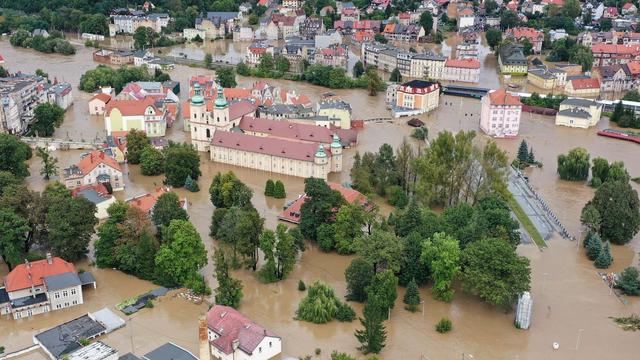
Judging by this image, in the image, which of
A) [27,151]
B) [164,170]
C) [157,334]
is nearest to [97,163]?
[164,170]

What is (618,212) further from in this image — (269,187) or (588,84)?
(588,84)

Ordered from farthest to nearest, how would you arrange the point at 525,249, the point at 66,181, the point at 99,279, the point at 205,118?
the point at 205,118, the point at 66,181, the point at 525,249, the point at 99,279

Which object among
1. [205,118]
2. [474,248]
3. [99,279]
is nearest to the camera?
[474,248]

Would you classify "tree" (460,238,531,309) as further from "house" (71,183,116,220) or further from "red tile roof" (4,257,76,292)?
"house" (71,183,116,220)

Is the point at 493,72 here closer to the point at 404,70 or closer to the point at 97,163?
the point at 404,70

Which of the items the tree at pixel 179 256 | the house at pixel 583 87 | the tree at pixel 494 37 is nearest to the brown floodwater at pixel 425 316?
the tree at pixel 179 256

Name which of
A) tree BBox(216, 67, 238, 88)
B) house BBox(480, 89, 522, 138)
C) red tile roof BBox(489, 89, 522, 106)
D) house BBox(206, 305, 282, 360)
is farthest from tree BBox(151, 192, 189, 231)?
tree BBox(216, 67, 238, 88)
